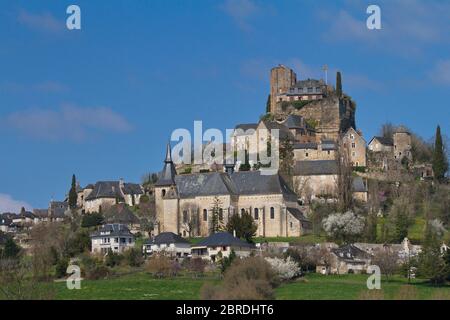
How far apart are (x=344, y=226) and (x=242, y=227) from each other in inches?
308

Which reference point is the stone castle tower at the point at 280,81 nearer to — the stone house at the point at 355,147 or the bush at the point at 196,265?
the stone house at the point at 355,147

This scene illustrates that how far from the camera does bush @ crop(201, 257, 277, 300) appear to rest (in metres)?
51.5

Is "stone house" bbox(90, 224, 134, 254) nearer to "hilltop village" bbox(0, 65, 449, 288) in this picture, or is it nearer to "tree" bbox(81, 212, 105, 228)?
"hilltop village" bbox(0, 65, 449, 288)

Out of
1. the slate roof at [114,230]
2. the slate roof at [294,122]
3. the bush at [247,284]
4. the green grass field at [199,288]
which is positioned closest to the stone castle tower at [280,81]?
the slate roof at [294,122]

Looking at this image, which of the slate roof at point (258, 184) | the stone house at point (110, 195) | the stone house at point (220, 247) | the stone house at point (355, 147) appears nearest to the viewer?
the stone house at point (220, 247)

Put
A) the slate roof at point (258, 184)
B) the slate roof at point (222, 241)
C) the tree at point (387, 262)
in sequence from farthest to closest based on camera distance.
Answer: the slate roof at point (258, 184), the slate roof at point (222, 241), the tree at point (387, 262)

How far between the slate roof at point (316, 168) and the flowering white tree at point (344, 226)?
404 inches

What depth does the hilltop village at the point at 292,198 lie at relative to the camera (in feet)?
289

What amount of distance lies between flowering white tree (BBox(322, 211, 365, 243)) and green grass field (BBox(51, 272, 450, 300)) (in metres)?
10.5

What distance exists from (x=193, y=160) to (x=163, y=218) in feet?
55.1

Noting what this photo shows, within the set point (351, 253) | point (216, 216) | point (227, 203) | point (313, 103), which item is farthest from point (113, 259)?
point (313, 103)

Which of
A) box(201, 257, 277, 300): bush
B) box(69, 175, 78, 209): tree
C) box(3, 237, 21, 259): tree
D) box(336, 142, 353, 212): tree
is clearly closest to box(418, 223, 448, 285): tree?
box(201, 257, 277, 300): bush
